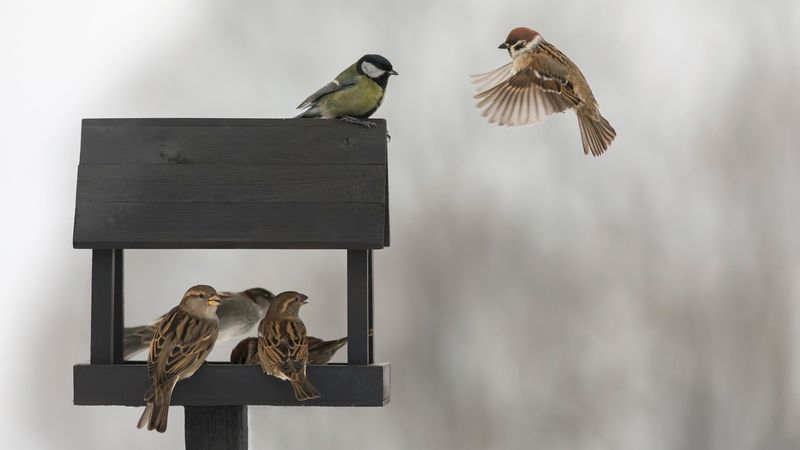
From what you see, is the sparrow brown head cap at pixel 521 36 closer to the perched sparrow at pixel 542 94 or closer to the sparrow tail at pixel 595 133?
the perched sparrow at pixel 542 94

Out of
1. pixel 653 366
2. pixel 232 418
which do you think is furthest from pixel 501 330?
pixel 232 418

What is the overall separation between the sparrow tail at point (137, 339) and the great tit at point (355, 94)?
0.51 metres

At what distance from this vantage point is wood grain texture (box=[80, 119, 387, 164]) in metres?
1.75

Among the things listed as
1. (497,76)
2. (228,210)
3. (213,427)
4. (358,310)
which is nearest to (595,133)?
(497,76)

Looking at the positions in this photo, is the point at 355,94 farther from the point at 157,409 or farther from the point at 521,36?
the point at 157,409

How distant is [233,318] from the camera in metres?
1.98

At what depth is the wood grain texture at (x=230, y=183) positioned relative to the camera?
1.71m

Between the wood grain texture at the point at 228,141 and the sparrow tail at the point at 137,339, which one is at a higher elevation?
the wood grain texture at the point at 228,141

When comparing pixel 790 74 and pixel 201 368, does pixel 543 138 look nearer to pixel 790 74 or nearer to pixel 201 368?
pixel 790 74

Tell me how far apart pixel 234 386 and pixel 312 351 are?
16 centimetres

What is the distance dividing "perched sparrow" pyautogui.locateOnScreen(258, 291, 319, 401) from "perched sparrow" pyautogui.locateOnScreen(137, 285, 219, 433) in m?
0.09

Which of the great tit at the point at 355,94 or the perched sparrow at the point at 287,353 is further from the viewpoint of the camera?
the great tit at the point at 355,94

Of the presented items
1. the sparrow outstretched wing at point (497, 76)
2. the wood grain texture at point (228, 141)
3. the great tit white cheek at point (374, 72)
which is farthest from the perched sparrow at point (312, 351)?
the sparrow outstretched wing at point (497, 76)

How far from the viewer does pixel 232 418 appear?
1.81 meters
